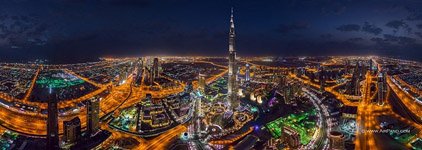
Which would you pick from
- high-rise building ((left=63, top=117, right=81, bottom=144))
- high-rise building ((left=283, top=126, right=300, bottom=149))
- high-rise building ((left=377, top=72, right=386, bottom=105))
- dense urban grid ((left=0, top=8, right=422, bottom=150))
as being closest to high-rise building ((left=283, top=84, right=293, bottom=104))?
dense urban grid ((left=0, top=8, right=422, bottom=150))

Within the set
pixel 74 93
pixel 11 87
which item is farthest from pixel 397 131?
pixel 11 87

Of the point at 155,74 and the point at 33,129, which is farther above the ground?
the point at 155,74

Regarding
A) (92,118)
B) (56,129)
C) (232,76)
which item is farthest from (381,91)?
(56,129)

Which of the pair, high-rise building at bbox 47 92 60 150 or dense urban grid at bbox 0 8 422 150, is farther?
dense urban grid at bbox 0 8 422 150

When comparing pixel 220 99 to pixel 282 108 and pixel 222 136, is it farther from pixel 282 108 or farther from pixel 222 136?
pixel 222 136

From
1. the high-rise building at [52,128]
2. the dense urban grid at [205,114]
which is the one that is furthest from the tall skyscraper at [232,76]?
the high-rise building at [52,128]

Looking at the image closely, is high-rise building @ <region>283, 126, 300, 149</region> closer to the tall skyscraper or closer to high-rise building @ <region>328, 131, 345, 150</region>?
high-rise building @ <region>328, 131, 345, 150</region>
